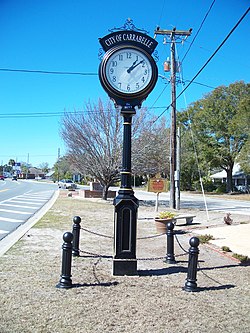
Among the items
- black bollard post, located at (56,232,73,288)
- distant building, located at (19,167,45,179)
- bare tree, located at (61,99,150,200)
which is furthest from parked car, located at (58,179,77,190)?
distant building, located at (19,167,45,179)

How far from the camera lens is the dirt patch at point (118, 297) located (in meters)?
4.09

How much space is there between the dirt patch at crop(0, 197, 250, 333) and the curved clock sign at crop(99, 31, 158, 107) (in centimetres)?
316

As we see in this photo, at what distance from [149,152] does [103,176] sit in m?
3.59

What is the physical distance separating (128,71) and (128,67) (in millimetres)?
71

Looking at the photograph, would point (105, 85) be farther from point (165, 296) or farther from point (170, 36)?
point (170, 36)

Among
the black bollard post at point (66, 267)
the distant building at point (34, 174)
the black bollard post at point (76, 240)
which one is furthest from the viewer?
the distant building at point (34, 174)

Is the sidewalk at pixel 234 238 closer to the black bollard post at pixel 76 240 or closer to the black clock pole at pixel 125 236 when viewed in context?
the black clock pole at pixel 125 236

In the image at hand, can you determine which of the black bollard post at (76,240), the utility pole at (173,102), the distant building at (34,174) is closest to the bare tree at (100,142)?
the utility pole at (173,102)

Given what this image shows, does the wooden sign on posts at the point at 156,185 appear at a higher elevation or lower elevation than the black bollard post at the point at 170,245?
higher

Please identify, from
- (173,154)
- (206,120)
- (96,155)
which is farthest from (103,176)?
(206,120)

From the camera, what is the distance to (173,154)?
20578 millimetres

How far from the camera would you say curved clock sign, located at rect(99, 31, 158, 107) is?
654 cm

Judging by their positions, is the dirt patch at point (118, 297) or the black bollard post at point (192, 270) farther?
the black bollard post at point (192, 270)

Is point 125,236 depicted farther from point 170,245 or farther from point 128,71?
point 128,71
